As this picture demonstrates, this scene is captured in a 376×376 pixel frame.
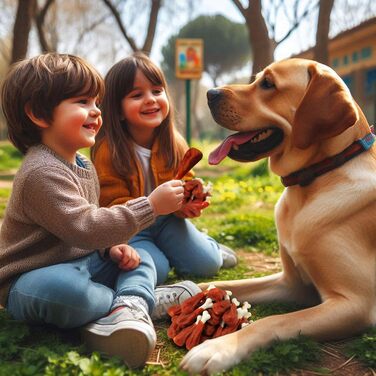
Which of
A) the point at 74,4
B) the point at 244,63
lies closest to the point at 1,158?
the point at 74,4

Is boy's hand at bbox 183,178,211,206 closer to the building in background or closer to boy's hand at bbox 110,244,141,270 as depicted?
boy's hand at bbox 110,244,141,270

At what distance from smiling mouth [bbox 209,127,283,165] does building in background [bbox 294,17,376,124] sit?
38.9ft

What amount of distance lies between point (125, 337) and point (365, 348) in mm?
910

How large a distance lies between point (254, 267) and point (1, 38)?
2819cm

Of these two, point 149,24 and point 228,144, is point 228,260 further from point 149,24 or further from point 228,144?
point 149,24

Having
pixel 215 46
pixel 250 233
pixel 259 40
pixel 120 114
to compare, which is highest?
pixel 215 46

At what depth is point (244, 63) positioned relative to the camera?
1720 inches

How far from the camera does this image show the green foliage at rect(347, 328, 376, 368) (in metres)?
1.79

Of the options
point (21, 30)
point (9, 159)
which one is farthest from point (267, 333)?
point (9, 159)

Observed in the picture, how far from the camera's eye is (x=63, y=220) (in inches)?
72.0

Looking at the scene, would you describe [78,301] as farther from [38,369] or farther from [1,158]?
[1,158]

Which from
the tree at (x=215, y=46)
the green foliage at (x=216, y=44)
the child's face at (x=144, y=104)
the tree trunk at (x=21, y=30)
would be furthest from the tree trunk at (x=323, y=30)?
the green foliage at (x=216, y=44)

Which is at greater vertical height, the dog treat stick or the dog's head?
the dog's head

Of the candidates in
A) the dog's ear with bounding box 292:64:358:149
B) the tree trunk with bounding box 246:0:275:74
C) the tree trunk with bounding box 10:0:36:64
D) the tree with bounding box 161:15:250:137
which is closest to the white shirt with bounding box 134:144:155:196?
the dog's ear with bounding box 292:64:358:149
